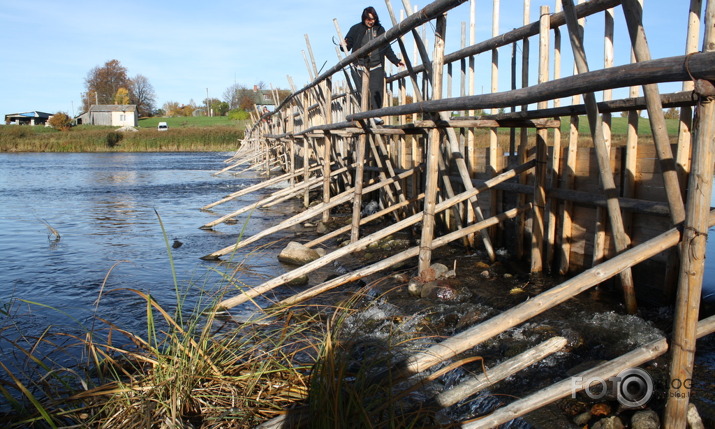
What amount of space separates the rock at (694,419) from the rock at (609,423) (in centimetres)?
37

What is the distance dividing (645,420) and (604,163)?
2432 millimetres

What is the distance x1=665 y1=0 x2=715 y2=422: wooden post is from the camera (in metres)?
3.24

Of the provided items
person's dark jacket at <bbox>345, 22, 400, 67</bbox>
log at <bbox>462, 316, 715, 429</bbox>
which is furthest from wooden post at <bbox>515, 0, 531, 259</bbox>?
log at <bbox>462, 316, 715, 429</bbox>

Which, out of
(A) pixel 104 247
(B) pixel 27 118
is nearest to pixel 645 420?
(A) pixel 104 247

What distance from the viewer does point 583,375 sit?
349 cm

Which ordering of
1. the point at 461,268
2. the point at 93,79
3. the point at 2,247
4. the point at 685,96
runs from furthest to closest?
the point at 93,79 < the point at 2,247 < the point at 461,268 < the point at 685,96

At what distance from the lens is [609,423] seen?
139 inches

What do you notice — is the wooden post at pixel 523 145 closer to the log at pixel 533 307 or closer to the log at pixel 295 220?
the log at pixel 295 220

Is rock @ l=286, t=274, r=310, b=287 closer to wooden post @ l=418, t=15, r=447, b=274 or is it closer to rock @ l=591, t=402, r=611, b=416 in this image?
wooden post @ l=418, t=15, r=447, b=274

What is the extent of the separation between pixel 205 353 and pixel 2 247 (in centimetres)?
923

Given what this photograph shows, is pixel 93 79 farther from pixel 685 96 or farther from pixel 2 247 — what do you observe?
pixel 685 96

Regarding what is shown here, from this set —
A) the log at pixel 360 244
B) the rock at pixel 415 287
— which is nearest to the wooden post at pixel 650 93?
the log at pixel 360 244

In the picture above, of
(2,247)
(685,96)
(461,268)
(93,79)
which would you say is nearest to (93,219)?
(2,247)

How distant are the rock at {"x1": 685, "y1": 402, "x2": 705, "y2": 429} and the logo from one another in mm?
281
